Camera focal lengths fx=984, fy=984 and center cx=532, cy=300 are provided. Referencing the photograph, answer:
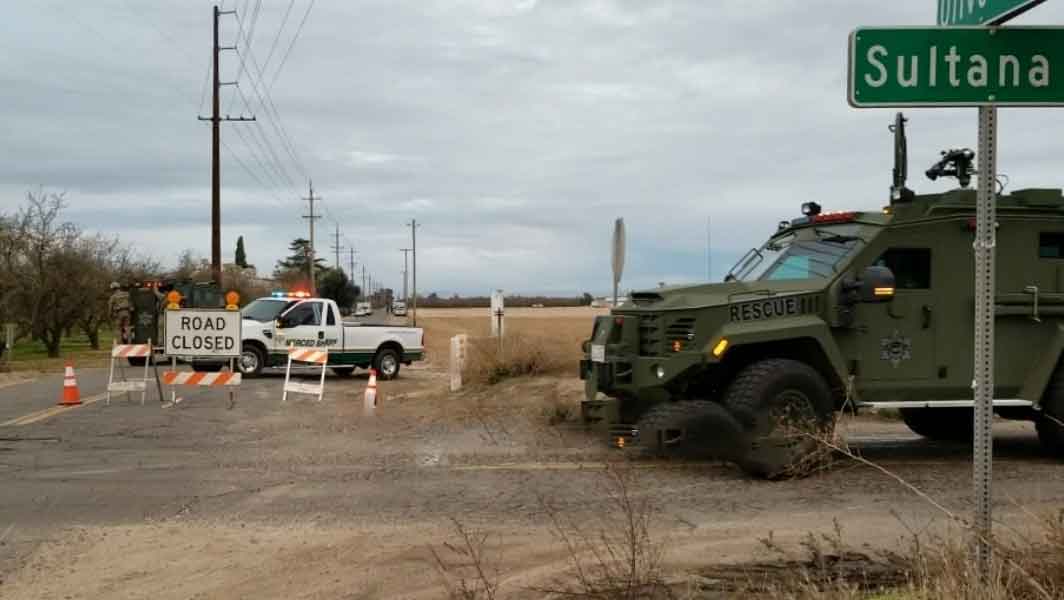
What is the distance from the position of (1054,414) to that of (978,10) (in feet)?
21.7

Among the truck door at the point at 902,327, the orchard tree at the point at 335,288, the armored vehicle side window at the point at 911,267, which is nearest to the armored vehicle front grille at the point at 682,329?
the truck door at the point at 902,327

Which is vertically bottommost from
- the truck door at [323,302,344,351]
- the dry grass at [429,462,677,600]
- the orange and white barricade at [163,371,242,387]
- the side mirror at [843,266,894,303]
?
the dry grass at [429,462,677,600]

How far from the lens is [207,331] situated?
15594 mm

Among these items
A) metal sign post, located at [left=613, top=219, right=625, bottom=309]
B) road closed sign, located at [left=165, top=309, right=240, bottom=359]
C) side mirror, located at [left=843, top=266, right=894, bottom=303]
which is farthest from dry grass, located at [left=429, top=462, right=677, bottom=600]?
road closed sign, located at [left=165, top=309, right=240, bottom=359]

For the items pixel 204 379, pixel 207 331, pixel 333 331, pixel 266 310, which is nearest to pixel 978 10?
pixel 204 379

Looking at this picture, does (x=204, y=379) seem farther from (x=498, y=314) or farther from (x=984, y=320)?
(x=984, y=320)

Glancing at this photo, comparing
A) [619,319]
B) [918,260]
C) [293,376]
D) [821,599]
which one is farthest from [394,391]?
[821,599]

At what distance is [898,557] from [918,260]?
446cm

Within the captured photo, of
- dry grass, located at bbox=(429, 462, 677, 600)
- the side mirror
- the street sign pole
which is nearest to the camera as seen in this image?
the street sign pole

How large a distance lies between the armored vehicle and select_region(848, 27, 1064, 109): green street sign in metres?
4.66

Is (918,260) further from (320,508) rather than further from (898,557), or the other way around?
(320,508)

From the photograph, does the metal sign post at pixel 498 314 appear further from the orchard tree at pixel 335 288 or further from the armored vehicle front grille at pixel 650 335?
the orchard tree at pixel 335 288

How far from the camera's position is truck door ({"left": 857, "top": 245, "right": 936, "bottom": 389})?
9.22 m

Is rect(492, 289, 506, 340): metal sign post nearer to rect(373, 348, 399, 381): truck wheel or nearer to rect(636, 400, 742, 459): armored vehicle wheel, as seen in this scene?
rect(373, 348, 399, 381): truck wheel
